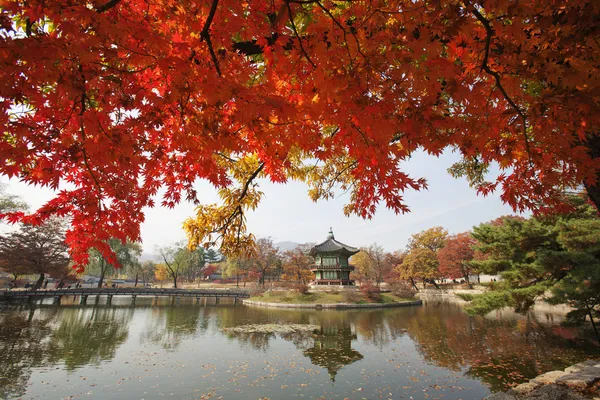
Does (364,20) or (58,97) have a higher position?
(364,20)

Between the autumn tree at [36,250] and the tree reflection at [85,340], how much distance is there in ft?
33.9

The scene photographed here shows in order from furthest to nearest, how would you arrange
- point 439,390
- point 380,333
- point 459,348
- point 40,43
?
point 380,333
point 459,348
point 439,390
point 40,43

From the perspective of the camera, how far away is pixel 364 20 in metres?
2.41

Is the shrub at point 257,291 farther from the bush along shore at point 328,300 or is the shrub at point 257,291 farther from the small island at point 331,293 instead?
the bush along shore at point 328,300

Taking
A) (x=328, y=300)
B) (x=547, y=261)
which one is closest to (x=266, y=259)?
(x=328, y=300)

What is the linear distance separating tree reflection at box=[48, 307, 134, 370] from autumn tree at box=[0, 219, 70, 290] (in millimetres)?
10342

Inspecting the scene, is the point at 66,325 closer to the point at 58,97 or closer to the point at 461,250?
the point at 58,97

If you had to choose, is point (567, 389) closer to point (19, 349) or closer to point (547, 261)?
point (547, 261)

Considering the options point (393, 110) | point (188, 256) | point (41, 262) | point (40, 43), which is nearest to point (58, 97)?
point (40, 43)

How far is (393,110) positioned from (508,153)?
156cm

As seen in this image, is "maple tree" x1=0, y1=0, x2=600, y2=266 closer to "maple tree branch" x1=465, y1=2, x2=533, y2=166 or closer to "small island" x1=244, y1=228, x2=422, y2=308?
"maple tree branch" x1=465, y1=2, x2=533, y2=166

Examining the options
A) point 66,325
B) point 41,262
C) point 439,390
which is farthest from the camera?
point 41,262

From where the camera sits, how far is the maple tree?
2006 mm

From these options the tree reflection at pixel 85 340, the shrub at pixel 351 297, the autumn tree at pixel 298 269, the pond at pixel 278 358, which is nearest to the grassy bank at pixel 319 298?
the shrub at pixel 351 297
